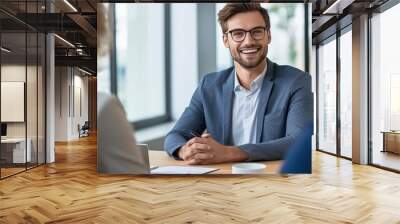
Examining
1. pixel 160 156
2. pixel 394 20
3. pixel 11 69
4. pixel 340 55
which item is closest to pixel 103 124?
pixel 160 156

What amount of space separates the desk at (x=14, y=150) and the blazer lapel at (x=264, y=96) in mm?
4393

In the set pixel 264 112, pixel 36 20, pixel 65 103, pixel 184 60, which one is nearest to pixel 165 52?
pixel 184 60

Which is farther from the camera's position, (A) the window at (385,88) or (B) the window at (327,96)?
(B) the window at (327,96)

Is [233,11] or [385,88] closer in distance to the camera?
[233,11]

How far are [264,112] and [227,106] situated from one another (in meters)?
0.39

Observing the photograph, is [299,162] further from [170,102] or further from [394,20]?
[394,20]

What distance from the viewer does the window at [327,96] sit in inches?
397

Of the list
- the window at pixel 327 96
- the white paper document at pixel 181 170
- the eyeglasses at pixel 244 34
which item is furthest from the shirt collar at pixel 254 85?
the window at pixel 327 96

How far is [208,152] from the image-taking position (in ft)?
14.2

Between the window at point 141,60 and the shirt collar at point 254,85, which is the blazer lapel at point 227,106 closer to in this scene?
the shirt collar at point 254,85

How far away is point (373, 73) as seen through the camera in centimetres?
802

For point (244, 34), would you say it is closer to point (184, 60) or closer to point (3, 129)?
point (184, 60)

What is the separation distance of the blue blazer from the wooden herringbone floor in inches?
24.3

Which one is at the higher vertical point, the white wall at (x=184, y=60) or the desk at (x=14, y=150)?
the white wall at (x=184, y=60)
